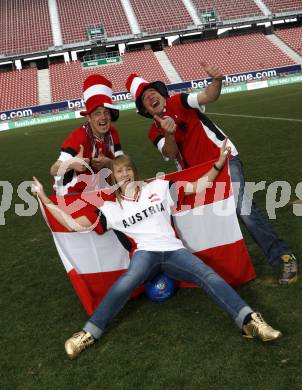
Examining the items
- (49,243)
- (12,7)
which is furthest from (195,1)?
(49,243)

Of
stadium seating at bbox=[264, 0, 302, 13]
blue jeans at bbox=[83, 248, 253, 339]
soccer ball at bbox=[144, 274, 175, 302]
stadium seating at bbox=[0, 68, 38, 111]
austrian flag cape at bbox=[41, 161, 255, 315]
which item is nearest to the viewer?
blue jeans at bbox=[83, 248, 253, 339]

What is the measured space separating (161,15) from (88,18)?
679 centimetres

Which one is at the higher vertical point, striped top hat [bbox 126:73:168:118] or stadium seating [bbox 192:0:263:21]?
stadium seating [bbox 192:0:263:21]

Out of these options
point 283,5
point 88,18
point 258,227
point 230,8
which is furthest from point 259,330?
point 283,5

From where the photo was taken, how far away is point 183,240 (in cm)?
403

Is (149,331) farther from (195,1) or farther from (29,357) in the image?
(195,1)

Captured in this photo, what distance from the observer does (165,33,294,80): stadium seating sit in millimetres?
38438

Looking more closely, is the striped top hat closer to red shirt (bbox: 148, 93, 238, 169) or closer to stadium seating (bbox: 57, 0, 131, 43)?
red shirt (bbox: 148, 93, 238, 169)

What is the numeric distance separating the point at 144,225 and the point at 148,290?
1.91ft

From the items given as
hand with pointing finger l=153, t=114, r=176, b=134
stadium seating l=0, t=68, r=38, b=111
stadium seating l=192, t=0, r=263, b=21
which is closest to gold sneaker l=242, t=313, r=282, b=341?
hand with pointing finger l=153, t=114, r=176, b=134

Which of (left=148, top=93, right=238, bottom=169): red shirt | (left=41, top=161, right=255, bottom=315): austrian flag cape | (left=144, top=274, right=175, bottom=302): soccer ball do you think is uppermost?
(left=148, top=93, right=238, bottom=169): red shirt

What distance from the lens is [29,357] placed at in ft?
10.8

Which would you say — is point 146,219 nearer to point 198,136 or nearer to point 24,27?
point 198,136

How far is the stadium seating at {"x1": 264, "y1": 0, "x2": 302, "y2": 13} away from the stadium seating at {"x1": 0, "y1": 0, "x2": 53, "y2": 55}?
2065cm
